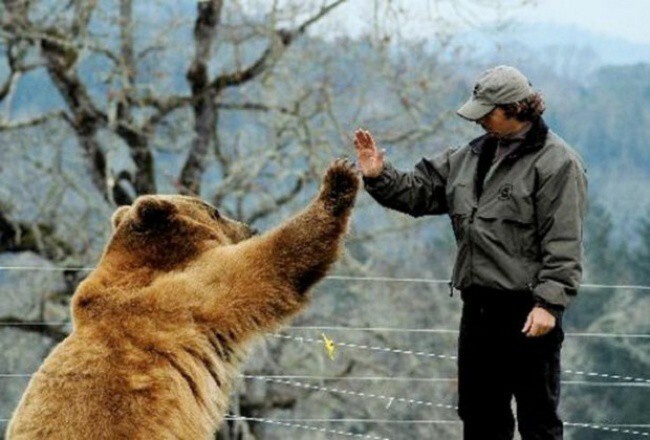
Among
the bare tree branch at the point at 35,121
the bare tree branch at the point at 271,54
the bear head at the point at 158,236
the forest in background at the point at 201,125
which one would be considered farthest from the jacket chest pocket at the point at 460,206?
the bare tree branch at the point at 35,121

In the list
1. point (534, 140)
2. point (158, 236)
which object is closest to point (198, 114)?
point (158, 236)

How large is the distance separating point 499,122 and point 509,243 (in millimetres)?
405

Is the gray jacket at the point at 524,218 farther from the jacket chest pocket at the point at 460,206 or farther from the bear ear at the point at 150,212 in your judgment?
the bear ear at the point at 150,212

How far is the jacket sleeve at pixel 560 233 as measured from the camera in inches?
142

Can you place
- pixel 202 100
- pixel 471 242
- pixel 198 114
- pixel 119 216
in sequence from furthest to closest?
1. pixel 198 114
2. pixel 202 100
3. pixel 119 216
4. pixel 471 242

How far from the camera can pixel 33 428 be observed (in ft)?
11.0

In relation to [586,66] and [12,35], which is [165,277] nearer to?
[12,35]

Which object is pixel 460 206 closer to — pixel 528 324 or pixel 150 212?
pixel 528 324

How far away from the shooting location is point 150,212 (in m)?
3.77

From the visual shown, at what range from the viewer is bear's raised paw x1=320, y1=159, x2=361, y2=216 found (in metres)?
3.71

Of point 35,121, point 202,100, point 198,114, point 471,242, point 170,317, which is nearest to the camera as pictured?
point 170,317

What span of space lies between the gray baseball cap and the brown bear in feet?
1.50

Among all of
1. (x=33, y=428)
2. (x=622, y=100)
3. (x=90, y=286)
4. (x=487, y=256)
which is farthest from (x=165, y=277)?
(x=622, y=100)

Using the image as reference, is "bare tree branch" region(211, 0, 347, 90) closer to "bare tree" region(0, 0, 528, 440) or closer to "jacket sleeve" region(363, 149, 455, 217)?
"bare tree" region(0, 0, 528, 440)
